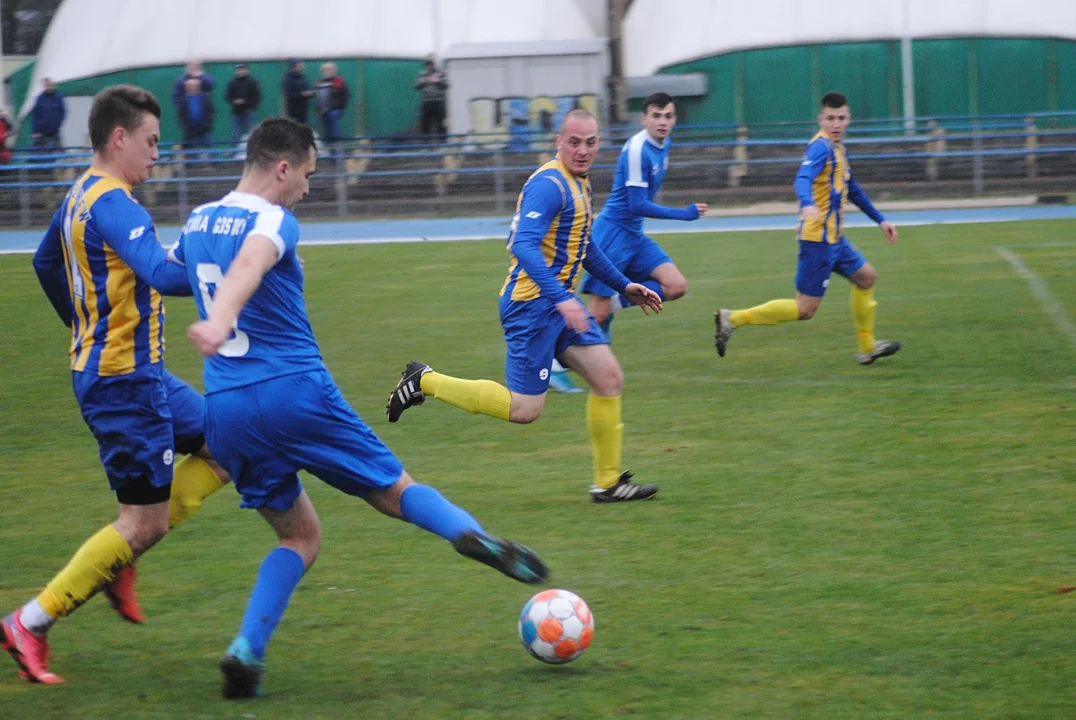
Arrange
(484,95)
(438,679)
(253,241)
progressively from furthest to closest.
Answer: (484,95)
(438,679)
(253,241)

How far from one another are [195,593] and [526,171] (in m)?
21.8

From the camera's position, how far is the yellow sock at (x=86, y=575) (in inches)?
180

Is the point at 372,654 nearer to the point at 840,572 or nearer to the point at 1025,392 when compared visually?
the point at 840,572

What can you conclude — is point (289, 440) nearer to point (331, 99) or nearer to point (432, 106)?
point (331, 99)

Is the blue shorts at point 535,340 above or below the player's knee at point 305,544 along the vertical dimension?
above

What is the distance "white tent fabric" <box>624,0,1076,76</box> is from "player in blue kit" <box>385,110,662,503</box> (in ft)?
97.1

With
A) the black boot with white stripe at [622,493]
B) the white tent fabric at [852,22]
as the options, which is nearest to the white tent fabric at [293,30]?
the white tent fabric at [852,22]

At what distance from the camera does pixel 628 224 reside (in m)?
9.83

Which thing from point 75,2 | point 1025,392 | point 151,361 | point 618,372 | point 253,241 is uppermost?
point 75,2

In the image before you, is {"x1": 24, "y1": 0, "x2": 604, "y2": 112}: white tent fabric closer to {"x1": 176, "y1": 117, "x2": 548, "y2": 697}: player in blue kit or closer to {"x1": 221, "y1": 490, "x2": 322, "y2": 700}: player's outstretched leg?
{"x1": 176, "y1": 117, "x2": 548, "y2": 697}: player in blue kit

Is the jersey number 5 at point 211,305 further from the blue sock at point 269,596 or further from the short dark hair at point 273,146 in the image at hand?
the blue sock at point 269,596

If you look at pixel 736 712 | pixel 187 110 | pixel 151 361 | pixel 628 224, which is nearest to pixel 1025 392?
pixel 628 224

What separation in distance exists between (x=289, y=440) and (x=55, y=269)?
4.11 ft

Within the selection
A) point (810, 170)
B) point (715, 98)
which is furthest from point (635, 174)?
point (715, 98)
